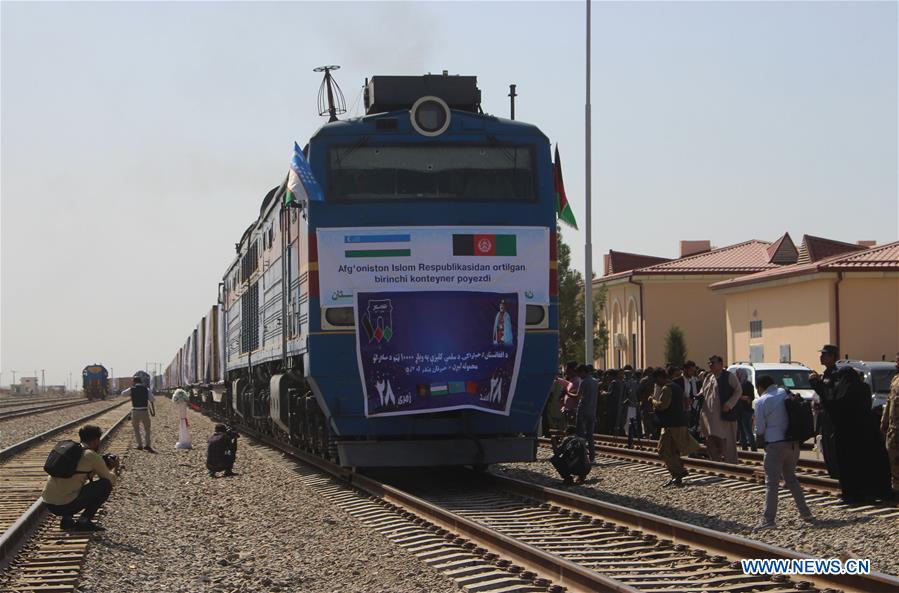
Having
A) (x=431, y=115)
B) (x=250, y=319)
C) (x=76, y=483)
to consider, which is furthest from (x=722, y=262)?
(x=76, y=483)

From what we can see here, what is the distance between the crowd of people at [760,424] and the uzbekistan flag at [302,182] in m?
4.54

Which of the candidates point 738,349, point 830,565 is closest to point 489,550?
point 830,565

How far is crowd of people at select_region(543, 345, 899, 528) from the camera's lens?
38.4 feet

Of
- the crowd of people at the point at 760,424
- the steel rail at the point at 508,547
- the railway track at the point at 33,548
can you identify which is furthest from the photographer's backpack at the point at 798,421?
the railway track at the point at 33,548

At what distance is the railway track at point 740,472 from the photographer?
1284cm

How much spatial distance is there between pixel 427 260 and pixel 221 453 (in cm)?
582

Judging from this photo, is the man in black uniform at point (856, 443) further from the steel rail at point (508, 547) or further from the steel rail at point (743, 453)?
the steel rail at point (508, 547)

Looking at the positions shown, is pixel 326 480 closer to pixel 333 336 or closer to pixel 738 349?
pixel 333 336

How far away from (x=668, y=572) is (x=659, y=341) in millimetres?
48119

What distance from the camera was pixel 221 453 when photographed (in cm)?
1830

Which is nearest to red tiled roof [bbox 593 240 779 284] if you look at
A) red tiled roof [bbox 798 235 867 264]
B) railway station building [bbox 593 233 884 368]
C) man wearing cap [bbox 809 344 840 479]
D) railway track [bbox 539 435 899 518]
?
railway station building [bbox 593 233 884 368]

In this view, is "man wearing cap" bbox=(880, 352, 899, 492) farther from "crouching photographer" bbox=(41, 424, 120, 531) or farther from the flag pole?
the flag pole

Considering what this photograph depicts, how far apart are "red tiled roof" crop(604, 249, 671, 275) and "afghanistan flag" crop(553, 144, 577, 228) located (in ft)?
156

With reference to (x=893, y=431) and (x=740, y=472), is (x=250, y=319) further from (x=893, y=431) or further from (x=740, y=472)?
(x=893, y=431)
